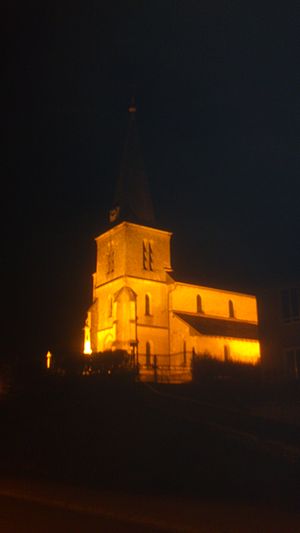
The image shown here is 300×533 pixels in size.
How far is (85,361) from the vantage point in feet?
110

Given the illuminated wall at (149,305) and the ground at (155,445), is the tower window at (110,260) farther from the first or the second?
the ground at (155,445)

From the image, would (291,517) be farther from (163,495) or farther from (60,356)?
(60,356)

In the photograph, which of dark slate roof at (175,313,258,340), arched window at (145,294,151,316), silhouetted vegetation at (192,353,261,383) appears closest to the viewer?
silhouetted vegetation at (192,353,261,383)

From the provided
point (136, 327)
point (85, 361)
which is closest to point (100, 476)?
point (85, 361)

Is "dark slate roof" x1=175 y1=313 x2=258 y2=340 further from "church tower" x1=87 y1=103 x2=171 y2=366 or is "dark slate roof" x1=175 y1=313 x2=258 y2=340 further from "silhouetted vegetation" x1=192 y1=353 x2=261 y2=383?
"silhouetted vegetation" x1=192 y1=353 x2=261 y2=383

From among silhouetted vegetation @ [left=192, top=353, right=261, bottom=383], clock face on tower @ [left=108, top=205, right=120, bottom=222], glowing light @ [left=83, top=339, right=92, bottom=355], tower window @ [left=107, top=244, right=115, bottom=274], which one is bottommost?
silhouetted vegetation @ [left=192, top=353, right=261, bottom=383]

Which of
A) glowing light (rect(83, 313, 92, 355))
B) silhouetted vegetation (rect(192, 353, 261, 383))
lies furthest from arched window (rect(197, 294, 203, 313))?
silhouetted vegetation (rect(192, 353, 261, 383))

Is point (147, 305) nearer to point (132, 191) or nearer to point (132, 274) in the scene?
point (132, 274)

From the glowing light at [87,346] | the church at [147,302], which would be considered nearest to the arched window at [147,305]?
the church at [147,302]

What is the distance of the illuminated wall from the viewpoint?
158 feet

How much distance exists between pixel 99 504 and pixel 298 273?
21.1 m

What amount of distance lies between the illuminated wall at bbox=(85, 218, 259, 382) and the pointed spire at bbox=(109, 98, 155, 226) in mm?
1688

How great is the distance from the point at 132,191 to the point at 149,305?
481 inches

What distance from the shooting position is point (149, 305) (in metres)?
50.8
